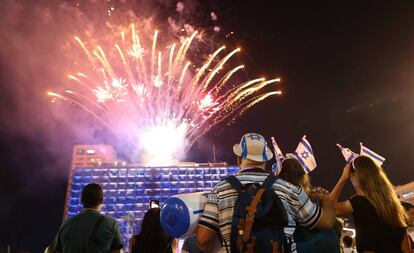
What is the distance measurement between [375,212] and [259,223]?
6.18 feet

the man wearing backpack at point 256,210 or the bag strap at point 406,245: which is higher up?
the man wearing backpack at point 256,210

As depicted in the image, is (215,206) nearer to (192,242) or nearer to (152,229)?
(192,242)

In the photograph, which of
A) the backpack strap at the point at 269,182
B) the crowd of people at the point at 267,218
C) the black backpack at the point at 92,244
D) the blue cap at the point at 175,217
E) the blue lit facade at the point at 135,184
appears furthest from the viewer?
the blue lit facade at the point at 135,184

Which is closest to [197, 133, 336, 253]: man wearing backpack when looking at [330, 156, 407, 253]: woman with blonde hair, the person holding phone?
[330, 156, 407, 253]: woman with blonde hair

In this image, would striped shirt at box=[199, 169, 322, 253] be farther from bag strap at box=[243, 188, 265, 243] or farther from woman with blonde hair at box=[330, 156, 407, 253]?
woman with blonde hair at box=[330, 156, 407, 253]

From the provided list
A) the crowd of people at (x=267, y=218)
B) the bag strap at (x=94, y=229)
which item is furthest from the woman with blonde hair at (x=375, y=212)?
the bag strap at (x=94, y=229)

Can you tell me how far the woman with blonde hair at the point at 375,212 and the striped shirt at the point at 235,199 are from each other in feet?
3.10

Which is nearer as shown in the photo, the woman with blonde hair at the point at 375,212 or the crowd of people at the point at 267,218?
the crowd of people at the point at 267,218

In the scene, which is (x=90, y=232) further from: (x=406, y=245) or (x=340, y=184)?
(x=406, y=245)

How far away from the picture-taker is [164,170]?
200 ft

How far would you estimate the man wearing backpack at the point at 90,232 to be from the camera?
176 inches

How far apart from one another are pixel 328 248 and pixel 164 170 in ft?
190

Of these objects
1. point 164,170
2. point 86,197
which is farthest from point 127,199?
point 86,197

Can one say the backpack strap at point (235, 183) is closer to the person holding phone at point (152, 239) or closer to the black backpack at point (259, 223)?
the black backpack at point (259, 223)
